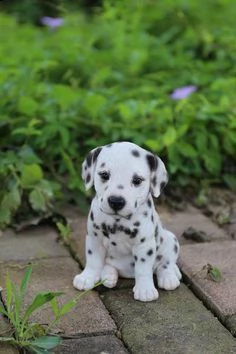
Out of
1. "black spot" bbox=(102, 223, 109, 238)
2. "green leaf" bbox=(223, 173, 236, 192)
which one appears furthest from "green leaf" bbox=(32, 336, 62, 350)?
"green leaf" bbox=(223, 173, 236, 192)

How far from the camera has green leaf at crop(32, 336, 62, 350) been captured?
8.46ft

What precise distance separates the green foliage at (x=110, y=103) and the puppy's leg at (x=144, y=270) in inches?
39.3

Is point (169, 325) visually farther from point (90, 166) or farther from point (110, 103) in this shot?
point (110, 103)

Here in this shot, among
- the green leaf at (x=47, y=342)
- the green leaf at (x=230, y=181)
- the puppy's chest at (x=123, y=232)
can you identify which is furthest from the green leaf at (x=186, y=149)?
the green leaf at (x=47, y=342)

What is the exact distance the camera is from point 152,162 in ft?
9.93

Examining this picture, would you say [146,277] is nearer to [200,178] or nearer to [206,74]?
[200,178]

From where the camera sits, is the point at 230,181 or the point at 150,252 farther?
the point at 230,181

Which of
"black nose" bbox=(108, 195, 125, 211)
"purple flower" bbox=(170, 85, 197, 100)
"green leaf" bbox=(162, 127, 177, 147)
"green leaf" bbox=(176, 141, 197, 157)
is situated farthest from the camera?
"purple flower" bbox=(170, 85, 197, 100)

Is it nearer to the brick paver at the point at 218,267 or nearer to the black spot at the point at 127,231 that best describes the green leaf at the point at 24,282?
the black spot at the point at 127,231

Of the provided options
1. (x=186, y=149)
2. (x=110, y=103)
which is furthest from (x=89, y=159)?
(x=110, y=103)

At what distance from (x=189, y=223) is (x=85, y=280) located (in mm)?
1051

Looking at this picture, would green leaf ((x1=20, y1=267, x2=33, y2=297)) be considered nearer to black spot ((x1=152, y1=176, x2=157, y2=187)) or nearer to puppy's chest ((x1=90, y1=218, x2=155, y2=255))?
puppy's chest ((x1=90, y1=218, x2=155, y2=255))

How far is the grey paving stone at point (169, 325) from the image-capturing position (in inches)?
107

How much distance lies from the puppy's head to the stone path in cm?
41
